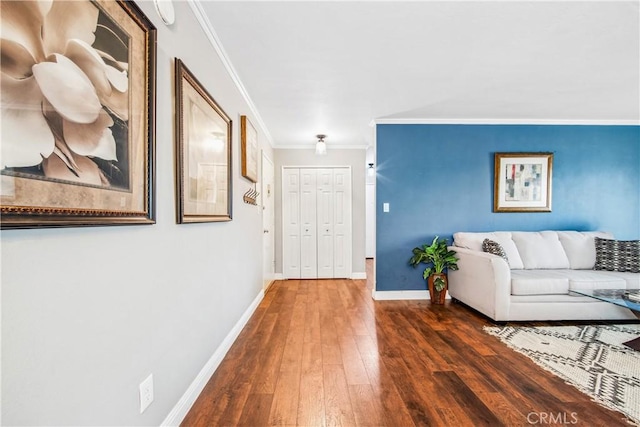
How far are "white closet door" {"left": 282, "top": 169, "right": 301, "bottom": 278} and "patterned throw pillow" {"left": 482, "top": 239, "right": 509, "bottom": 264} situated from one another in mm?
2827

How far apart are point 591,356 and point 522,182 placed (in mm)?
2300

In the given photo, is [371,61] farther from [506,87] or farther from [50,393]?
[50,393]

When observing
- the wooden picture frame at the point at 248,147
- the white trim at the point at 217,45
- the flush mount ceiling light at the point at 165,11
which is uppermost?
the white trim at the point at 217,45

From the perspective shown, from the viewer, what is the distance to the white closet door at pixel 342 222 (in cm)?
502

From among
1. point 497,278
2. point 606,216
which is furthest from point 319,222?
point 606,216

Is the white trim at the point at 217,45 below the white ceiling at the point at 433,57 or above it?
below

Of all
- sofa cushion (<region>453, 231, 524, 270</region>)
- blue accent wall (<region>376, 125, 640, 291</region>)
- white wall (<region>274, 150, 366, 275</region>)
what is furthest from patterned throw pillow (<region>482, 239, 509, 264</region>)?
white wall (<region>274, 150, 366, 275</region>)

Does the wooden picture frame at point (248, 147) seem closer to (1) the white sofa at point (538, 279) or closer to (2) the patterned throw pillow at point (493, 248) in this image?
(1) the white sofa at point (538, 279)

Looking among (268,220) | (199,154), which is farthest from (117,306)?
(268,220)

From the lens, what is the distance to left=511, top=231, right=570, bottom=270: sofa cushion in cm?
333

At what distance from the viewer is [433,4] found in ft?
5.57

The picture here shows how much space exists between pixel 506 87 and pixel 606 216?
8.50ft

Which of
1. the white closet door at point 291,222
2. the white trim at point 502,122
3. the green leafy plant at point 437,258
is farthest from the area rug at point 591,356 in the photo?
the white closet door at point 291,222

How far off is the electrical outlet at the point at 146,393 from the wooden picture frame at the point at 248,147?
1.99m
